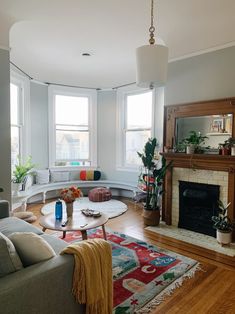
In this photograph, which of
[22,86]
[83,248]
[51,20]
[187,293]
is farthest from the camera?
[22,86]

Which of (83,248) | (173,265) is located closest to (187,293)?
(173,265)

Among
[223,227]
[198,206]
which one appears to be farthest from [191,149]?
[223,227]

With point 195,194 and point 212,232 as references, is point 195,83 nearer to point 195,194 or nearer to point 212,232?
point 195,194

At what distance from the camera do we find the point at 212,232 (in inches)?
135

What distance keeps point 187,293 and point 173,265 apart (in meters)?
0.46

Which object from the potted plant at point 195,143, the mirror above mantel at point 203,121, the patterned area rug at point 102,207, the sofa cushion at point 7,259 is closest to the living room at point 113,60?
the mirror above mantel at point 203,121

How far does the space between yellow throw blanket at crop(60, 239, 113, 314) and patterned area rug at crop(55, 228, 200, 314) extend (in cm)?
42

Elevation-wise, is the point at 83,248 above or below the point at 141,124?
below

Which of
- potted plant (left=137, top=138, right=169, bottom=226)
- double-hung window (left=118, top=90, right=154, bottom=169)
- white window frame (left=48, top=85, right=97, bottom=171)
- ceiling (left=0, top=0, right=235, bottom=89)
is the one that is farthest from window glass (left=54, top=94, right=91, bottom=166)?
potted plant (left=137, top=138, right=169, bottom=226)

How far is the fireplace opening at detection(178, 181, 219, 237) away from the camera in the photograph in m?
3.47

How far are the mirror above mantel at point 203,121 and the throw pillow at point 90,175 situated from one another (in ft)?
8.21

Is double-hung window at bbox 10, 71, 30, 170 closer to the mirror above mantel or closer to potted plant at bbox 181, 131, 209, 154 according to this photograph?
the mirror above mantel

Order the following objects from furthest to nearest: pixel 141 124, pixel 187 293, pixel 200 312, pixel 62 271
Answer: pixel 141 124
pixel 187 293
pixel 200 312
pixel 62 271

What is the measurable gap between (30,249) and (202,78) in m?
3.29
